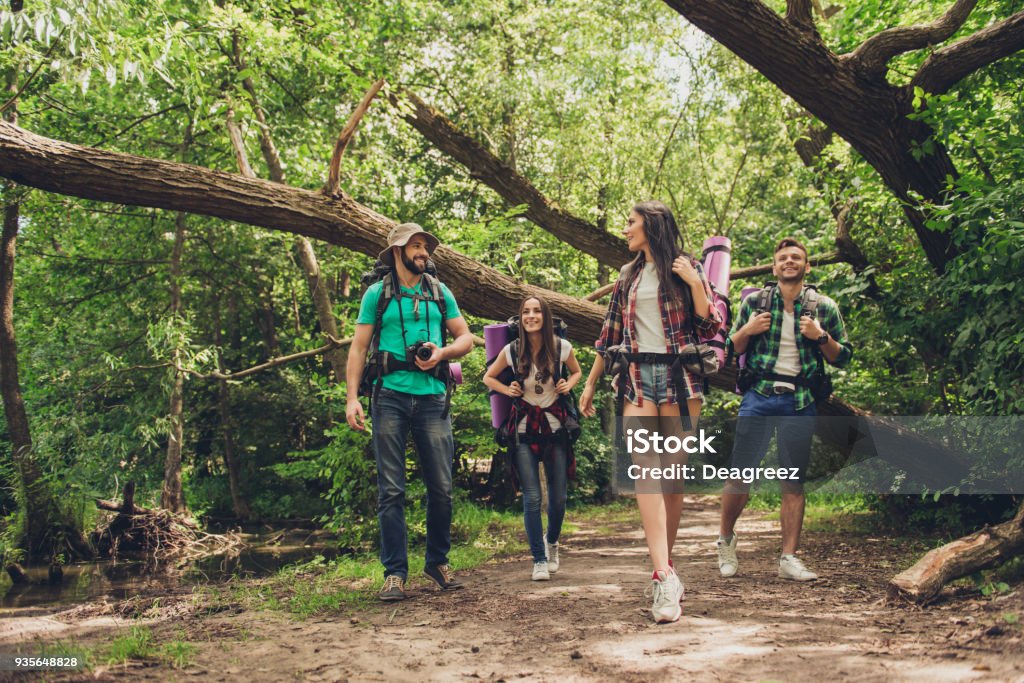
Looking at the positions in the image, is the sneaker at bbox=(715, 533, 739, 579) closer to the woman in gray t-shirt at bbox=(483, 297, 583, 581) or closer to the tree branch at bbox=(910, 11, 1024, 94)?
the woman in gray t-shirt at bbox=(483, 297, 583, 581)

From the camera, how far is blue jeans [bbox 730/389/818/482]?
16.1ft

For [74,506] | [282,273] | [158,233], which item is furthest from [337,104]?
[74,506]

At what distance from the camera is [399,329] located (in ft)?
15.8

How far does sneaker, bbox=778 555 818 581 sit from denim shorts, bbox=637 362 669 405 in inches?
68.9

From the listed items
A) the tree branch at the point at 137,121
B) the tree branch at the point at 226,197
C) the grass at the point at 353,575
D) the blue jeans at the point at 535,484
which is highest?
the tree branch at the point at 137,121

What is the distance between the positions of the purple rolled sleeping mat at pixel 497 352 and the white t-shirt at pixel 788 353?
74.4 inches

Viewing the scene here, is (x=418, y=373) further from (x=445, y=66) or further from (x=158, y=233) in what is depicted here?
(x=158, y=233)

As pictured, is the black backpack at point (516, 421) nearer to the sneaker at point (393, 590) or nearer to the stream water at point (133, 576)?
the sneaker at point (393, 590)

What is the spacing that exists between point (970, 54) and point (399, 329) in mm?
4906

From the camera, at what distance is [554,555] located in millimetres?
5852

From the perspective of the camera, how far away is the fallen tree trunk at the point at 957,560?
12.9ft

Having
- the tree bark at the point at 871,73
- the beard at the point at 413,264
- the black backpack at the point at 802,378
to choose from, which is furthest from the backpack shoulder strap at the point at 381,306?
the tree bark at the point at 871,73

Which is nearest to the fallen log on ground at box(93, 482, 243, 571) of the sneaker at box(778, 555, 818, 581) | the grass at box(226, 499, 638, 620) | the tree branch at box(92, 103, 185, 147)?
the grass at box(226, 499, 638, 620)

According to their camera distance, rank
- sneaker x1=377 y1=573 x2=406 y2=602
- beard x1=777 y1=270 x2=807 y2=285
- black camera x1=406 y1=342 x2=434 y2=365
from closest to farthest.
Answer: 1. sneaker x1=377 y1=573 x2=406 y2=602
2. black camera x1=406 y1=342 x2=434 y2=365
3. beard x1=777 y1=270 x2=807 y2=285
